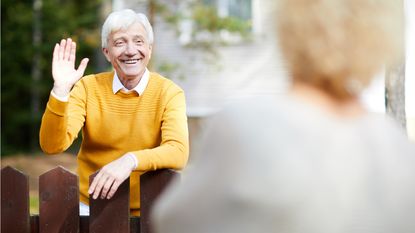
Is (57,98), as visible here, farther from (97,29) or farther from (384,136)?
(97,29)

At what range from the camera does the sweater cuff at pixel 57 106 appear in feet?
9.90

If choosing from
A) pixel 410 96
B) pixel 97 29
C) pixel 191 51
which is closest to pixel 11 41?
pixel 97 29

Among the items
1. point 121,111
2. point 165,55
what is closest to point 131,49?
point 121,111

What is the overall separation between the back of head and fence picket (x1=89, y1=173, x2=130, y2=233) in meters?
1.90

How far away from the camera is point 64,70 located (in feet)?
10.2

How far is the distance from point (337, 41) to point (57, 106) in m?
1.66

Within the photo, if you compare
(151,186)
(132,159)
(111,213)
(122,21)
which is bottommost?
(111,213)

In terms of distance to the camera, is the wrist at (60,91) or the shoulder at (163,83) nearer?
the wrist at (60,91)

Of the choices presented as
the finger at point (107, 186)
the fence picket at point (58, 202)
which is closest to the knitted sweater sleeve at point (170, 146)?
the finger at point (107, 186)

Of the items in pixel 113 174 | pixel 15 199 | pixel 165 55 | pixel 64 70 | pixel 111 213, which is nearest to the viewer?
pixel 113 174

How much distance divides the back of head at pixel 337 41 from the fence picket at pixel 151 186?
1.70 metres

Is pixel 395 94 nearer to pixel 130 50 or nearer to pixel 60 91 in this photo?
pixel 130 50

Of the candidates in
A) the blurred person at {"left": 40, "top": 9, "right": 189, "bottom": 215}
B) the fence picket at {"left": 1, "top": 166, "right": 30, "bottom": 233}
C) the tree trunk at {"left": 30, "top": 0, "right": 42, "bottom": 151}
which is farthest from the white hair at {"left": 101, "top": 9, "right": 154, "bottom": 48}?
the tree trunk at {"left": 30, "top": 0, "right": 42, "bottom": 151}

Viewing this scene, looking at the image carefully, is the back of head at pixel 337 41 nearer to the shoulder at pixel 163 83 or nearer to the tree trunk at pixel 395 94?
the shoulder at pixel 163 83
